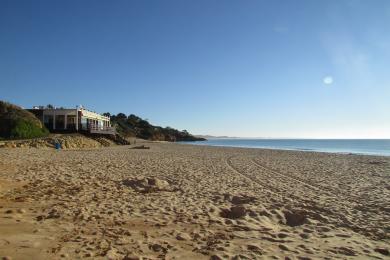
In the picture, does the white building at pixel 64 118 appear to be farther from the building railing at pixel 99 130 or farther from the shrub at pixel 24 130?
the shrub at pixel 24 130

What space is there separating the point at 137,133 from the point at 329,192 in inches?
3486

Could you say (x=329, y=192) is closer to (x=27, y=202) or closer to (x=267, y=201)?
(x=267, y=201)

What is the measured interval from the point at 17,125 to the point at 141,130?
221 ft

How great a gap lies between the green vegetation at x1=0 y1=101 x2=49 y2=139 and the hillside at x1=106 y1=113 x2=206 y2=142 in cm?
4602

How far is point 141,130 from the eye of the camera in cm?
10138

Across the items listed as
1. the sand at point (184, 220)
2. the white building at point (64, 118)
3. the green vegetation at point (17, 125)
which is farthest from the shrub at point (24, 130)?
the sand at point (184, 220)

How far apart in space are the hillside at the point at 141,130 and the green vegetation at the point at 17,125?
151 feet

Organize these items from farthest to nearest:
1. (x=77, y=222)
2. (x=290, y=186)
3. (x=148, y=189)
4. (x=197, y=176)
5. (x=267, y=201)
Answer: (x=197, y=176) < (x=290, y=186) < (x=148, y=189) < (x=267, y=201) < (x=77, y=222)

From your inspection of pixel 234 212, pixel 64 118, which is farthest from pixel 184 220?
pixel 64 118

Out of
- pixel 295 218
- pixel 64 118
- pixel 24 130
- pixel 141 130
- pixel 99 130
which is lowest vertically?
pixel 295 218

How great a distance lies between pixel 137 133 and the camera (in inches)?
3814

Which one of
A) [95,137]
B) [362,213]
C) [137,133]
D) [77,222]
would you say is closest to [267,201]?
[362,213]

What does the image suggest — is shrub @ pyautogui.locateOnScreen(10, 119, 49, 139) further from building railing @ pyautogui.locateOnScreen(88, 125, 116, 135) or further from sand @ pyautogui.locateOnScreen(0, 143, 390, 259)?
sand @ pyautogui.locateOnScreen(0, 143, 390, 259)

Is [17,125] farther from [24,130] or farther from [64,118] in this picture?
[64,118]
